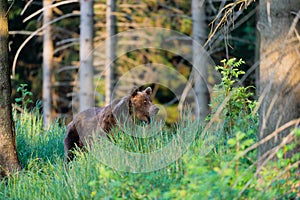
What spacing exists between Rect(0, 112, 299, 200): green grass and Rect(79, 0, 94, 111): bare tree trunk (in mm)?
5444

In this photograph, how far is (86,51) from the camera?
533 inches

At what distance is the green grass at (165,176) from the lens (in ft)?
15.1

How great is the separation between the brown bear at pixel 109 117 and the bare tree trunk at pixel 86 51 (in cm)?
512

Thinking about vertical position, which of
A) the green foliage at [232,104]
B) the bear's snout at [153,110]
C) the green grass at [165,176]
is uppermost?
the green foliage at [232,104]

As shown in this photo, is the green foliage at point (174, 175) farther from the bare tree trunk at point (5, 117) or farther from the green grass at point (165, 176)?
the bare tree trunk at point (5, 117)

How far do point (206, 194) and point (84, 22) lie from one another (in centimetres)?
943

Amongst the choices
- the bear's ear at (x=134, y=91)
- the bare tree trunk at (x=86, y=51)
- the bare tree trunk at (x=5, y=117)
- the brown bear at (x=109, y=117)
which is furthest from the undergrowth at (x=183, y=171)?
the bare tree trunk at (x=86, y=51)

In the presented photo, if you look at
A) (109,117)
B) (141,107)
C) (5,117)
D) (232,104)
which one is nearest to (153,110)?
(141,107)

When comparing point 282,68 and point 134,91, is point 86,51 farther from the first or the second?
point 282,68

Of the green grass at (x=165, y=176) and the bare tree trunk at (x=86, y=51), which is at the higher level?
the bare tree trunk at (x=86, y=51)

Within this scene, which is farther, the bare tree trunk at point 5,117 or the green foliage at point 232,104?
the bare tree trunk at point 5,117

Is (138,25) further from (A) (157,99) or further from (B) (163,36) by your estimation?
(A) (157,99)

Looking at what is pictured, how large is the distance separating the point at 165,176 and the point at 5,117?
2529mm

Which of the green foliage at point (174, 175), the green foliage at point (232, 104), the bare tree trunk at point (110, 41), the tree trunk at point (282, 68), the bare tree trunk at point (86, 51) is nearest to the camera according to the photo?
the green foliage at point (174, 175)
